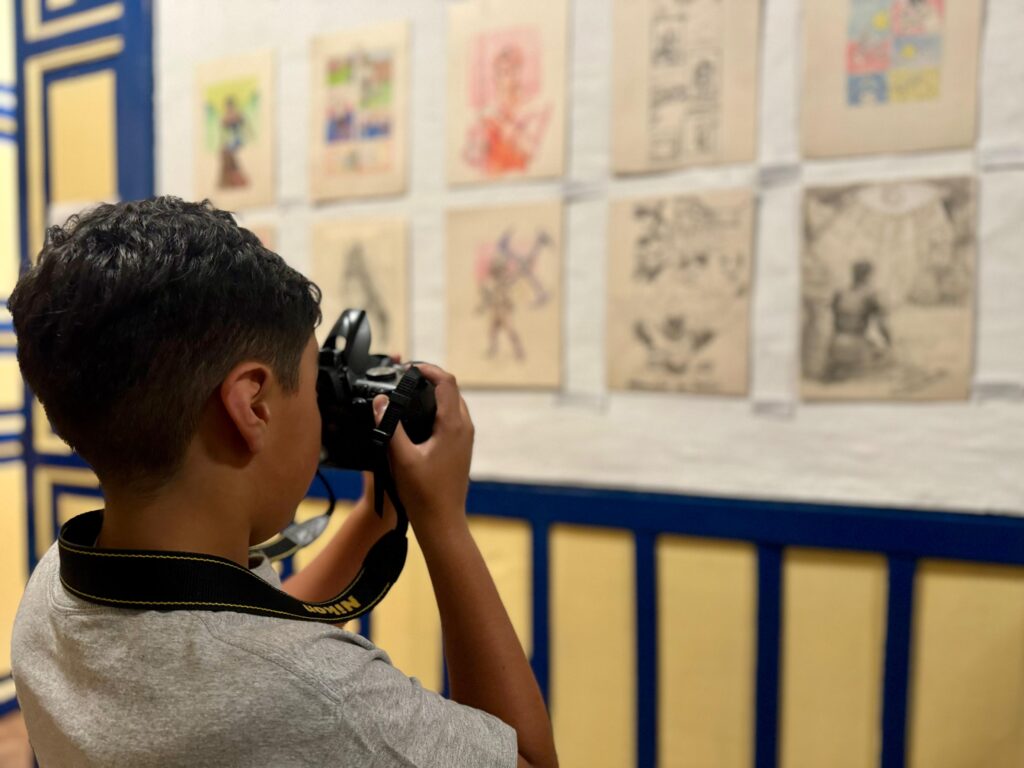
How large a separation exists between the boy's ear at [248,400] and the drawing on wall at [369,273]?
2.83 feet

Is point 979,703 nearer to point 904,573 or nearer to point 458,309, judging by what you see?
point 904,573

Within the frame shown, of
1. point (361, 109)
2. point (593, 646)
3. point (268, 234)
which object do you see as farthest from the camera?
Result: point (268, 234)

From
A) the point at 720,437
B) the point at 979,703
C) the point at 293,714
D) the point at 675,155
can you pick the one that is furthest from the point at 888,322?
the point at 293,714

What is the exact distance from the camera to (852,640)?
117 centimetres

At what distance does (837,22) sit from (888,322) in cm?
44

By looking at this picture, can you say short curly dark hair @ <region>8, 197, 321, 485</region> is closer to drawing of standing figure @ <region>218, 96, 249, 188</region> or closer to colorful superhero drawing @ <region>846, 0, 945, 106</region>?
colorful superhero drawing @ <region>846, 0, 945, 106</region>

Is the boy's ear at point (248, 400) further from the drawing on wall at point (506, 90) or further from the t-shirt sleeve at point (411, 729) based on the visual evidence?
the drawing on wall at point (506, 90)

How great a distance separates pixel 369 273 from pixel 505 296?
0.29 metres

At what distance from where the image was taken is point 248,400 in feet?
1.95

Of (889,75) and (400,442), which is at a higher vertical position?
(889,75)

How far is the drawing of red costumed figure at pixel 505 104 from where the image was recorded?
1.35 metres

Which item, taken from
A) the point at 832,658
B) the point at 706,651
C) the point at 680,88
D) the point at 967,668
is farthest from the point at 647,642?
the point at 680,88

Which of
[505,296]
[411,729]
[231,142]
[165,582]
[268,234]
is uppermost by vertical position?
[231,142]

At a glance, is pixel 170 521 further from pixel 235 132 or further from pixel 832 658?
pixel 235 132
